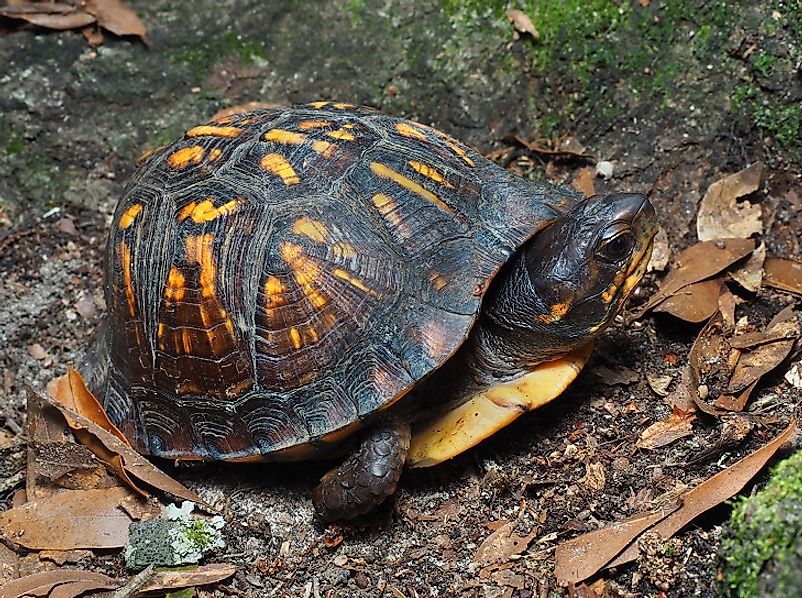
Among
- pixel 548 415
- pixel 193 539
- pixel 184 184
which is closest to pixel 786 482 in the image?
pixel 548 415

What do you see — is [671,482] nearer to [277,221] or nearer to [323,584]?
[323,584]

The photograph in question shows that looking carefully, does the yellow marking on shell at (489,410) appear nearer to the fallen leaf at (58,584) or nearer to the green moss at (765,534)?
the green moss at (765,534)

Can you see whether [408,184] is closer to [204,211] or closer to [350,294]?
[350,294]

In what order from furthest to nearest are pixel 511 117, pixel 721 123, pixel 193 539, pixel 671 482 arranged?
1. pixel 511 117
2. pixel 721 123
3. pixel 193 539
4. pixel 671 482

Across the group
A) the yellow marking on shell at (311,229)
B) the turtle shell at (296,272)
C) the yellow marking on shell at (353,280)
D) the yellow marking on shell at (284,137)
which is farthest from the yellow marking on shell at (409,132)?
the yellow marking on shell at (353,280)

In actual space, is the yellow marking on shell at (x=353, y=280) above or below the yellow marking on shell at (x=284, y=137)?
below

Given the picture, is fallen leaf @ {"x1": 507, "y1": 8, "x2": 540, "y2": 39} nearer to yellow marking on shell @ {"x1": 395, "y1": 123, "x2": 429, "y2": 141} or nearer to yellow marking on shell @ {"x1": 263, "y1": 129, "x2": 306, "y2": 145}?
yellow marking on shell @ {"x1": 395, "y1": 123, "x2": 429, "y2": 141}
